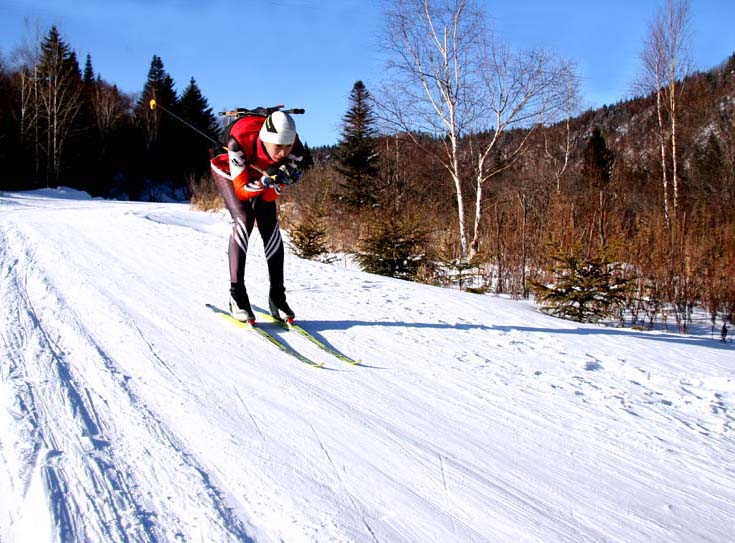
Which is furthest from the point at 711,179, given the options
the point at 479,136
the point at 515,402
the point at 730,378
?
the point at 515,402

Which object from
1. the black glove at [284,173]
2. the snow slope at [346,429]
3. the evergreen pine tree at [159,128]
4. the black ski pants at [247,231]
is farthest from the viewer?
the evergreen pine tree at [159,128]

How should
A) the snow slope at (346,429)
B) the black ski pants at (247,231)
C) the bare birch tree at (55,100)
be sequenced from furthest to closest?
the bare birch tree at (55,100) < the black ski pants at (247,231) < the snow slope at (346,429)

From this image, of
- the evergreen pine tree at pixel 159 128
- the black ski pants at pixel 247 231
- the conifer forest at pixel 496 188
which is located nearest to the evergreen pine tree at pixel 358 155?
the conifer forest at pixel 496 188

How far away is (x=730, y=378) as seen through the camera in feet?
11.4

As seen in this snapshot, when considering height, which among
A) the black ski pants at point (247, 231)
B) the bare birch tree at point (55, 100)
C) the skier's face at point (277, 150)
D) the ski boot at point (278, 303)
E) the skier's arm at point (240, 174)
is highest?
the bare birch tree at point (55, 100)

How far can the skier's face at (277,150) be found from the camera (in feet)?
12.7

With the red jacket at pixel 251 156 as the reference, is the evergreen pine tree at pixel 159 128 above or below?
above

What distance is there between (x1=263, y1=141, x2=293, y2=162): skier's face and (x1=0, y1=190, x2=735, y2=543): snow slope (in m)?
1.40

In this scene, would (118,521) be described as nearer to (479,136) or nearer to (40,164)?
(479,136)

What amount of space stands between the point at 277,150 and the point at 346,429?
7.75ft

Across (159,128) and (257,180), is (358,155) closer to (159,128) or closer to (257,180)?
(257,180)

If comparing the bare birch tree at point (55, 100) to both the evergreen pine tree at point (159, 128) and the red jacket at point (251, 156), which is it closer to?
the evergreen pine tree at point (159, 128)

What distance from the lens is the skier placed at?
383cm

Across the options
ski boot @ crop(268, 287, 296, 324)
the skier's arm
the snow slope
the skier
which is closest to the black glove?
the skier
